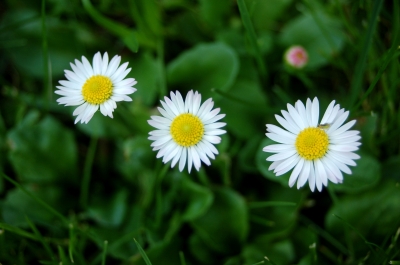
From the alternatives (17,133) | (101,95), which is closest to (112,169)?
(17,133)

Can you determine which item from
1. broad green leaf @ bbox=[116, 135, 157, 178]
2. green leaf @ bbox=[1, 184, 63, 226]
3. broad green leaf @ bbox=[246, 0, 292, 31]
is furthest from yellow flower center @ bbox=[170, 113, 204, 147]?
broad green leaf @ bbox=[246, 0, 292, 31]

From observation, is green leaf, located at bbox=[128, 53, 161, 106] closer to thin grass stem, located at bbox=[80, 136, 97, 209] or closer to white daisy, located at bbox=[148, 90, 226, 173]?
thin grass stem, located at bbox=[80, 136, 97, 209]

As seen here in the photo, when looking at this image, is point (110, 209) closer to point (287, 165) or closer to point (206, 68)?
point (206, 68)

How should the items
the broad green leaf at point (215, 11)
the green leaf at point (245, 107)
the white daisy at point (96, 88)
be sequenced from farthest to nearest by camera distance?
the broad green leaf at point (215, 11) < the green leaf at point (245, 107) < the white daisy at point (96, 88)

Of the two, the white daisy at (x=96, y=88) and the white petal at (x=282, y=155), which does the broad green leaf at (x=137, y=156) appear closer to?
the white daisy at (x=96, y=88)

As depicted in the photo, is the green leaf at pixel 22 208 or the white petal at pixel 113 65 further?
the green leaf at pixel 22 208

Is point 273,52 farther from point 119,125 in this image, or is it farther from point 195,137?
point 195,137

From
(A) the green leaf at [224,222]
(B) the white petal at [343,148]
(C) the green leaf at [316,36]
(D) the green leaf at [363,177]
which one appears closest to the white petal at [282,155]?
(B) the white petal at [343,148]
